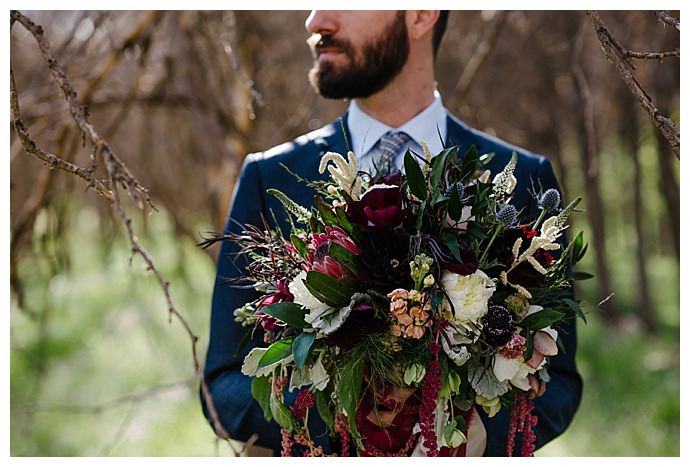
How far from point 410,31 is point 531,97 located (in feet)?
19.5

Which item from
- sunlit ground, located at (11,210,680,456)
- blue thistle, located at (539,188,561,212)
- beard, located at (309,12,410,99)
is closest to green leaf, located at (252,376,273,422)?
blue thistle, located at (539,188,561,212)

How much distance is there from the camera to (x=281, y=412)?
163 centimetres

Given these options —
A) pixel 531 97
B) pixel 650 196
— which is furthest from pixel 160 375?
pixel 650 196

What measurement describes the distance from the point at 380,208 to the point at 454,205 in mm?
129

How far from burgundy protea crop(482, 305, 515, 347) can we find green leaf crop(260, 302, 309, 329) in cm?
32

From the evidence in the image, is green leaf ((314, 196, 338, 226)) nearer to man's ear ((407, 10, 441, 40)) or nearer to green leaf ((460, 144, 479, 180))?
green leaf ((460, 144, 479, 180))

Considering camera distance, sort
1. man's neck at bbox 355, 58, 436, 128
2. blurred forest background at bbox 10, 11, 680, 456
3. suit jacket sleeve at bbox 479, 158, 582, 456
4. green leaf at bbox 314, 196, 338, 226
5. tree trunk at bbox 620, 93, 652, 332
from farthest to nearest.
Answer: tree trunk at bbox 620, 93, 652, 332, blurred forest background at bbox 10, 11, 680, 456, man's neck at bbox 355, 58, 436, 128, suit jacket sleeve at bbox 479, 158, 582, 456, green leaf at bbox 314, 196, 338, 226

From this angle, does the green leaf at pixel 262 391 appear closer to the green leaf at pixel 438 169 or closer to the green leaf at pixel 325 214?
the green leaf at pixel 325 214

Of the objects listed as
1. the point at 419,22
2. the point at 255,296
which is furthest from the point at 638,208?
the point at 255,296

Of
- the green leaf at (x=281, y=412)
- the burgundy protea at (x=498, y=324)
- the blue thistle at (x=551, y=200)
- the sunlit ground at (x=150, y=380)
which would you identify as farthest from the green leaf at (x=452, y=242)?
the sunlit ground at (x=150, y=380)

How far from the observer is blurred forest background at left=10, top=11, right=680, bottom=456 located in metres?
3.58

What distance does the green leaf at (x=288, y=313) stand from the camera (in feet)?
5.03

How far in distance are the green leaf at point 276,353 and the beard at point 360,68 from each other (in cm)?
79
